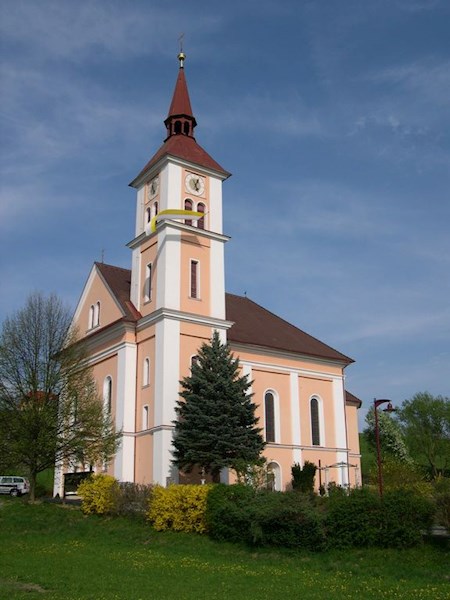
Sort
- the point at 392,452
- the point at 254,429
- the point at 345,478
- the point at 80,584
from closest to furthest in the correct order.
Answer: the point at 80,584 < the point at 254,429 < the point at 345,478 < the point at 392,452

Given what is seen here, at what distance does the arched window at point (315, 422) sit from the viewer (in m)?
37.8

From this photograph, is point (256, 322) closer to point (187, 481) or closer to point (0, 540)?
point (187, 481)

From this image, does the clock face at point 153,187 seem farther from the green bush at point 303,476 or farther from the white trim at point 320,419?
the green bush at point 303,476

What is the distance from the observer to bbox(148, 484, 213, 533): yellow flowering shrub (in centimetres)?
2156

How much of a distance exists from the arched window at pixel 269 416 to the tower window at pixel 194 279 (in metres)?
7.37

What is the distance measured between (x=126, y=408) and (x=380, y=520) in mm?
16812

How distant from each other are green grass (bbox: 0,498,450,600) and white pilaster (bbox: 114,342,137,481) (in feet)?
26.6

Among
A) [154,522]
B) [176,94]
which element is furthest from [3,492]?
[176,94]

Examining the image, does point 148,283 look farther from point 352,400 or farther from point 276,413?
point 352,400

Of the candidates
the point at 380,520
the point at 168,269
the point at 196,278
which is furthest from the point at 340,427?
the point at 380,520

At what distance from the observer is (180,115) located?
38781 mm

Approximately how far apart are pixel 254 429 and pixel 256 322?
13.1 m

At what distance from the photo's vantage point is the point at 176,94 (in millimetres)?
39531

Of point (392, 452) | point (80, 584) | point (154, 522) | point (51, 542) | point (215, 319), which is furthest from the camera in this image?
point (392, 452)
